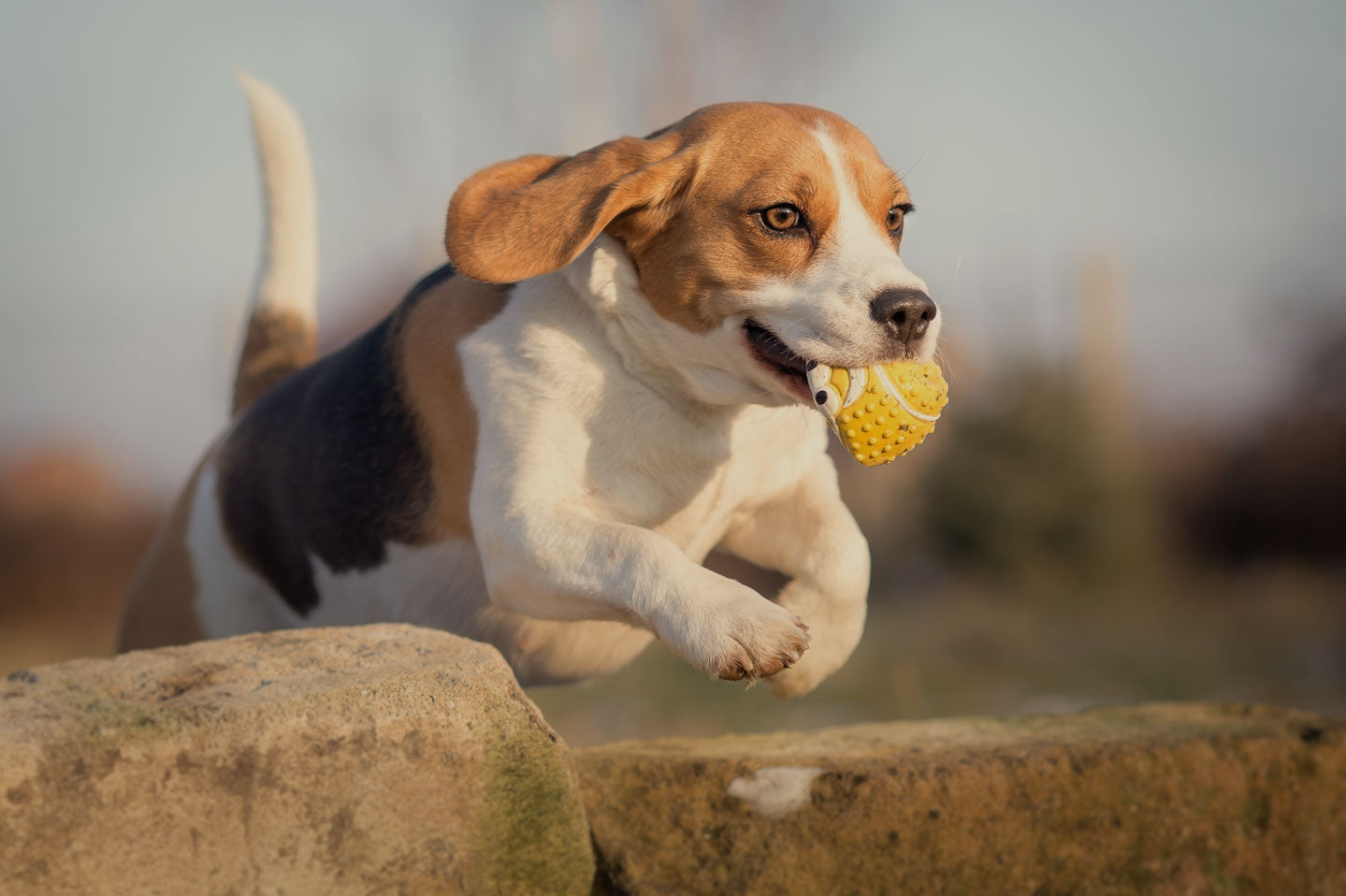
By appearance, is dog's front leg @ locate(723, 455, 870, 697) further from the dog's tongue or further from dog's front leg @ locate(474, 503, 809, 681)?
dog's front leg @ locate(474, 503, 809, 681)

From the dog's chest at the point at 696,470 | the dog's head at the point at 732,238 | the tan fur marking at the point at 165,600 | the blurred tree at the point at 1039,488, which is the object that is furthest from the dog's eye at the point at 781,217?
the blurred tree at the point at 1039,488

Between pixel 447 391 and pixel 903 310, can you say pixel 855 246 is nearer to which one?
pixel 903 310

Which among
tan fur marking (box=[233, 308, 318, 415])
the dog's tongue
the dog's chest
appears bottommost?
tan fur marking (box=[233, 308, 318, 415])

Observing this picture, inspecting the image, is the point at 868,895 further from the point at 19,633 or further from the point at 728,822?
the point at 19,633

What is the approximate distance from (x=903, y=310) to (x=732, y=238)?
473mm

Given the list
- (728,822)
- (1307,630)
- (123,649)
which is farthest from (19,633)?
(1307,630)

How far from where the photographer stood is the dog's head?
3135mm

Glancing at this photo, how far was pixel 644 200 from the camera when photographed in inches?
128

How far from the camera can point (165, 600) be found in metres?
4.71

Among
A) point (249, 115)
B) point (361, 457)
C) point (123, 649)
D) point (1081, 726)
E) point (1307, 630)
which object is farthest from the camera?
point (1307, 630)

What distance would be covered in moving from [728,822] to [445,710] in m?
0.89

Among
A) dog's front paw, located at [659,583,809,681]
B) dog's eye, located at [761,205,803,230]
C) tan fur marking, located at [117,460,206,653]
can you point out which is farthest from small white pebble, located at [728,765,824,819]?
tan fur marking, located at [117,460,206,653]

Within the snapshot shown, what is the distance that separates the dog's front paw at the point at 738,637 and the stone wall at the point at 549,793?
38 centimetres

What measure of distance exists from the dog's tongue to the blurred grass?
174 inches
